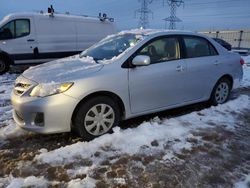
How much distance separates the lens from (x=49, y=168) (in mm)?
3861

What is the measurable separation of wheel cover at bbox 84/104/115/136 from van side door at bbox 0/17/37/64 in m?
7.51

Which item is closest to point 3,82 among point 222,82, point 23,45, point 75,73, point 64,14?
point 23,45

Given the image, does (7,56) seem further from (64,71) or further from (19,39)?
(64,71)

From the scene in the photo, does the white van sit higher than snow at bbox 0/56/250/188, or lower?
higher

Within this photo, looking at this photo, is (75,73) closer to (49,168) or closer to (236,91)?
(49,168)

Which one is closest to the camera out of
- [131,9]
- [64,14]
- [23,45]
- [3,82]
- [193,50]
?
[193,50]

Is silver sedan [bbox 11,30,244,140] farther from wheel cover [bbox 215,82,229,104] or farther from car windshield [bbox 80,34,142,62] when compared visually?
wheel cover [bbox 215,82,229,104]

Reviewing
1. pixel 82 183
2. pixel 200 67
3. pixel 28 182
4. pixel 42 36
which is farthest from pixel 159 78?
pixel 42 36

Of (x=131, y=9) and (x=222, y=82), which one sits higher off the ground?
(x=131, y=9)

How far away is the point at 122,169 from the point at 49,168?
87 cm


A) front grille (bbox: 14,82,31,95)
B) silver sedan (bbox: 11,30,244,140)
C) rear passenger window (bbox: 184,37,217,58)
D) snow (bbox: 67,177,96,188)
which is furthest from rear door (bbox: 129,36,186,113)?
snow (bbox: 67,177,96,188)

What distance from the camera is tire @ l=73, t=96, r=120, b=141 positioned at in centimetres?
451

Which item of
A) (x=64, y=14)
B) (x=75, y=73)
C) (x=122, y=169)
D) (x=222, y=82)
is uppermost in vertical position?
(x=64, y=14)

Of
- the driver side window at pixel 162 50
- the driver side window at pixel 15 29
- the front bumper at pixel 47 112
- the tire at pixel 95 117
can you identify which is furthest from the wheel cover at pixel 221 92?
the driver side window at pixel 15 29
